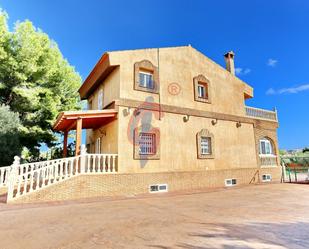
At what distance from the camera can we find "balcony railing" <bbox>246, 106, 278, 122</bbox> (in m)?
15.7

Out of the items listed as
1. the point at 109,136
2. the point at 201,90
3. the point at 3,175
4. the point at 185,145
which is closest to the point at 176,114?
the point at 185,145

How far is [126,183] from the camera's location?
988 centimetres

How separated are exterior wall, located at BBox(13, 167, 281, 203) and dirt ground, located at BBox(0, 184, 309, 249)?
1.01m

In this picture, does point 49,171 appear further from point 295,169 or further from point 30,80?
point 295,169

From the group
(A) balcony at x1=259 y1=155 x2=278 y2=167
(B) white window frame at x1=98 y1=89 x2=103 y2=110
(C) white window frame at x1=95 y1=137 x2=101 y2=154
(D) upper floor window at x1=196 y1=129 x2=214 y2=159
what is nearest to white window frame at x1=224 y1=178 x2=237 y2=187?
(D) upper floor window at x1=196 y1=129 x2=214 y2=159

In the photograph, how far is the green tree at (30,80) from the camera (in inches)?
→ 576

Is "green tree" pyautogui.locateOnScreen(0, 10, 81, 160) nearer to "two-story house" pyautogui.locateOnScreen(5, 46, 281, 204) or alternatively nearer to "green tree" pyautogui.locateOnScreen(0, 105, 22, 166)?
"green tree" pyautogui.locateOnScreen(0, 105, 22, 166)

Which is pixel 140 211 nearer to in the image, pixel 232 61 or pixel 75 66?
pixel 232 61

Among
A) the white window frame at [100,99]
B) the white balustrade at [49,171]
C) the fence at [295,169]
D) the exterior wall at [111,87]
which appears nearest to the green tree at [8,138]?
the white balustrade at [49,171]

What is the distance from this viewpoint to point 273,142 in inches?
651

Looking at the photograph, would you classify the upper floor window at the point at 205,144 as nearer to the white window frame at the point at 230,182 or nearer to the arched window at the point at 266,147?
the white window frame at the point at 230,182

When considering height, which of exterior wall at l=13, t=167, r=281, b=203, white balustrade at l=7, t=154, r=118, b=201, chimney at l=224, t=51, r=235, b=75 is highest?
chimney at l=224, t=51, r=235, b=75

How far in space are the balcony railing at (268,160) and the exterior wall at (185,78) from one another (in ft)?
12.2

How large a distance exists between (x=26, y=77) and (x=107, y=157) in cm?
954
